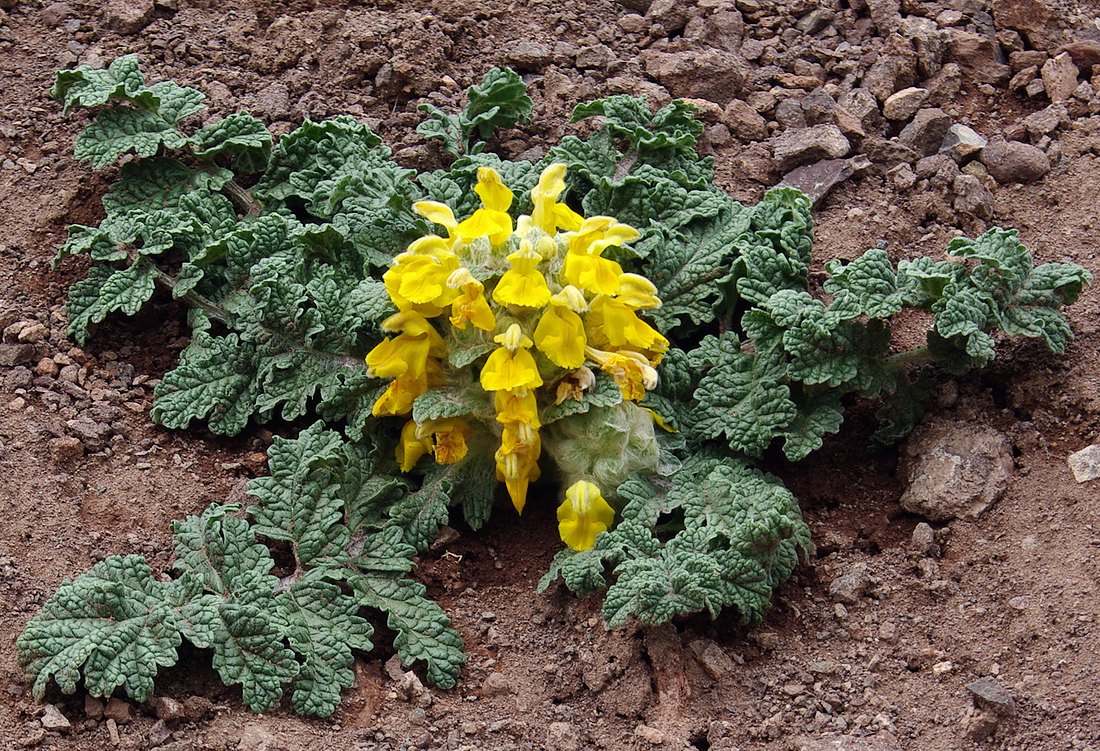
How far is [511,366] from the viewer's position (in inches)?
130

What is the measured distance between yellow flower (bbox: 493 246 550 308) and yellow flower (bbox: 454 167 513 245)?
9 centimetres

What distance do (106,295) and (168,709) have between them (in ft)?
4.12

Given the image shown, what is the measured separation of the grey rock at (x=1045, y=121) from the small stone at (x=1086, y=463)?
4.07 feet

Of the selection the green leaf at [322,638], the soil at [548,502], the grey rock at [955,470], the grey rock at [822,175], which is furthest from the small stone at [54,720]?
the grey rock at [822,175]

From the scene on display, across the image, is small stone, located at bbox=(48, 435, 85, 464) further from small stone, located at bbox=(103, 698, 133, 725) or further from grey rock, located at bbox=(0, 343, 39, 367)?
small stone, located at bbox=(103, 698, 133, 725)

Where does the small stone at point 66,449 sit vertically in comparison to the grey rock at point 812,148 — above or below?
below

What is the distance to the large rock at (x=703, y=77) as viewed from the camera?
15.1 feet

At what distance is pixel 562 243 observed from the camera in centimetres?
340

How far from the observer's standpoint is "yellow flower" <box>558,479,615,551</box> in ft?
11.1

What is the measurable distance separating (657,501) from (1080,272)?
1.08m

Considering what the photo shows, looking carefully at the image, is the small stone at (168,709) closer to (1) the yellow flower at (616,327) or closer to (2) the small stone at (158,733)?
(2) the small stone at (158,733)

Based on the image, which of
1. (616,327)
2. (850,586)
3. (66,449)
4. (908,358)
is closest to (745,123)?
(908,358)

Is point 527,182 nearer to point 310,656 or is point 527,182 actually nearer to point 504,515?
point 504,515

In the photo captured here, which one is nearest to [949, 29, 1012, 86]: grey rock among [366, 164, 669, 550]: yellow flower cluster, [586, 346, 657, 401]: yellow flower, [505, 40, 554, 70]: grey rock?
[505, 40, 554, 70]: grey rock
